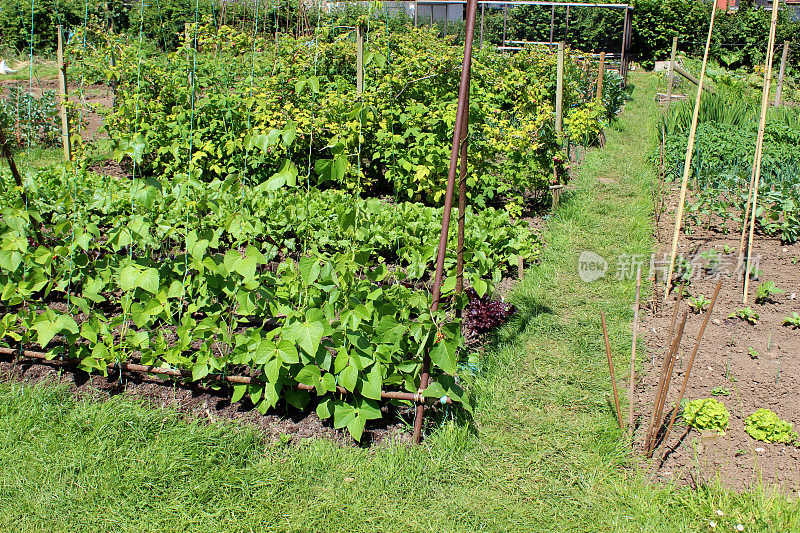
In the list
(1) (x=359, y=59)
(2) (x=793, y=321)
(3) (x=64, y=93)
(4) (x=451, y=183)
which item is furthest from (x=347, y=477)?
(3) (x=64, y=93)

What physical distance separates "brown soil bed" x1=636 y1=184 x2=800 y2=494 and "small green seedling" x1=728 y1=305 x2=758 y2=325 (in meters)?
0.03

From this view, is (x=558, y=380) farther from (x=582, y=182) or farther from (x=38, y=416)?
(x=582, y=182)

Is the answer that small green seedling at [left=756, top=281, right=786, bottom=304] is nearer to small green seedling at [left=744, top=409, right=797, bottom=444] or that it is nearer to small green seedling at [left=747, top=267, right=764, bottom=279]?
small green seedling at [left=747, top=267, right=764, bottom=279]

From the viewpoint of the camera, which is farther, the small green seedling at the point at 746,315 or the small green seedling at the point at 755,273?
the small green seedling at the point at 755,273

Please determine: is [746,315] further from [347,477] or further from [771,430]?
[347,477]

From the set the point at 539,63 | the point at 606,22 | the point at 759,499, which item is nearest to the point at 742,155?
the point at 539,63

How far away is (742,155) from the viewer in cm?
652

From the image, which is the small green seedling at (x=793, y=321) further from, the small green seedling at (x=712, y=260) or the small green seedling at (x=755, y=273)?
the small green seedling at (x=712, y=260)

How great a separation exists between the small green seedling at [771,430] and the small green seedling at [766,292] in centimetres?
146

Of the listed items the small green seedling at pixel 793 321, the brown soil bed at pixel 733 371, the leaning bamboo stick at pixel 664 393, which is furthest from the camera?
the small green seedling at pixel 793 321

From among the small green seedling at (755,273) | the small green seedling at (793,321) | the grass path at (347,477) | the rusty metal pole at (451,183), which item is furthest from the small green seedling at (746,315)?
the rusty metal pole at (451,183)

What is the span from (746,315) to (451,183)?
2450mm

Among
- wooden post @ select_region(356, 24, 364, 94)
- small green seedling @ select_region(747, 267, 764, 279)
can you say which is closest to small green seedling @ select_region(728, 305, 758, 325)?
small green seedling @ select_region(747, 267, 764, 279)

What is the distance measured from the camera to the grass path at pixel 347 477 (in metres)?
2.54
